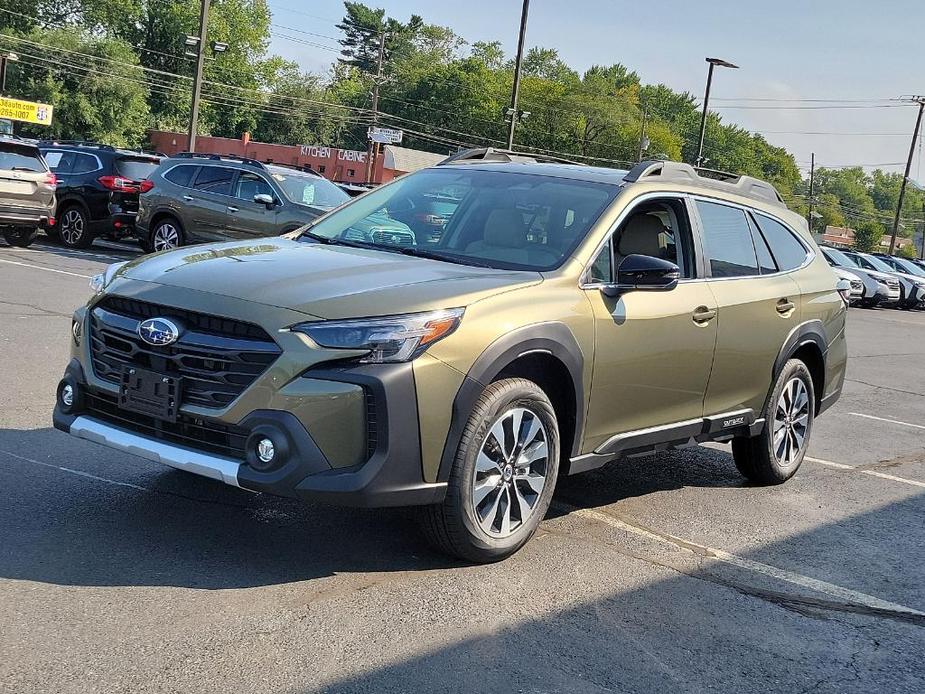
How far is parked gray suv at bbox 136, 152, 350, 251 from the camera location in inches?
664

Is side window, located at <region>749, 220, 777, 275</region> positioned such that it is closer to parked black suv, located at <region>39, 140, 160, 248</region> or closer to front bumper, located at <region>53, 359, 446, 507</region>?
front bumper, located at <region>53, 359, 446, 507</region>

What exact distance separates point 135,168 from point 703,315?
55.3ft

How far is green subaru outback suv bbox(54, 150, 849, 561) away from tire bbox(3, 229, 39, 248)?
14.3 metres

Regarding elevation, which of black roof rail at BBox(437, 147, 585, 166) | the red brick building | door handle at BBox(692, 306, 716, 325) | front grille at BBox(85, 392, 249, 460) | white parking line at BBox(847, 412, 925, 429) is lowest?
white parking line at BBox(847, 412, 925, 429)

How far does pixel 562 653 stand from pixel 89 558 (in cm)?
189

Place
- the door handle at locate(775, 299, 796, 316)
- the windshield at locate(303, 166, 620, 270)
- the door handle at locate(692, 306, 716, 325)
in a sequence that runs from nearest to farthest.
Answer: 1. the windshield at locate(303, 166, 620, 270)
2. the door handle at locate(692, 306, 716, 325)
3. the door handle at locate(775, 299, 796, 316)

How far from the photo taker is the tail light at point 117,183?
19.9m

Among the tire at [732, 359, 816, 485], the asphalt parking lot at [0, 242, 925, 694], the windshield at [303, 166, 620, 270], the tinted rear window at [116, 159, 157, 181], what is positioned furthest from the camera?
the tinted rear window at [116, 159, 157, 181]

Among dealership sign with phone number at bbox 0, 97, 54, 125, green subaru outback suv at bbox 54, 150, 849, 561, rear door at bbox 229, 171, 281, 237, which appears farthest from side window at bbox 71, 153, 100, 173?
dealership sign with phone number at bbox 0, 97, 54, 125

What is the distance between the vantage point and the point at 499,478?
15.2ft

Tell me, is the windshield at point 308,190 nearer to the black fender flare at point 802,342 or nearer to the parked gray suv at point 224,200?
the parked gray suv at point 224,200

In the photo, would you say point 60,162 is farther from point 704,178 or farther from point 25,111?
point 25,111

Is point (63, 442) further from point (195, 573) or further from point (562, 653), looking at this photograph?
point (562, 653)

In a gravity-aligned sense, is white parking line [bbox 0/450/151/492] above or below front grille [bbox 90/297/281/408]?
below
